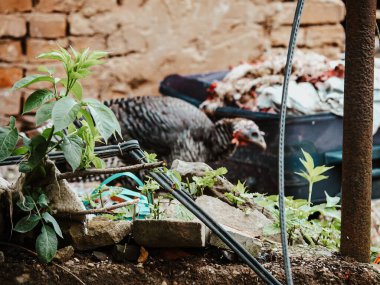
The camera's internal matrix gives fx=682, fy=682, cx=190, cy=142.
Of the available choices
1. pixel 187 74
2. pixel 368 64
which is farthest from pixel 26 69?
pixel 368 64

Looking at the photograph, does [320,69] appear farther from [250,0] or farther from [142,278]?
[142,278]

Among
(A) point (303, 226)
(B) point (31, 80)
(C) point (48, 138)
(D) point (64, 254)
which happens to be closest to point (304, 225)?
(A) point (303, 226)

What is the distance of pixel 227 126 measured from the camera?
3941mm

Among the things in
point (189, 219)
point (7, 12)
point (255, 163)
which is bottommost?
point (255, 163)

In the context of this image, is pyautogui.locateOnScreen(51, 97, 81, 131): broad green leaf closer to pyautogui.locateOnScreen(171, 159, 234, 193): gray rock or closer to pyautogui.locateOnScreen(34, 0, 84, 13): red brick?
pyautogui.locateOnScreen(171, 159, 234, 193): gray rock

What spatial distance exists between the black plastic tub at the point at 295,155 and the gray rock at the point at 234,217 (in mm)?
1243

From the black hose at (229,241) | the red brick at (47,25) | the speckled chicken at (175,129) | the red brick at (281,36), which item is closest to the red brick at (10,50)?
the red brick at (47,25)

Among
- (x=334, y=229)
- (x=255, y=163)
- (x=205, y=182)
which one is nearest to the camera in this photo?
(x=205, y=182)

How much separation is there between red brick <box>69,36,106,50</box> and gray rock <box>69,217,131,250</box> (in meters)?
3.18

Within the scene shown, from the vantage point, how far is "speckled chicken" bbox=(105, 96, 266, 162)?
391 cm

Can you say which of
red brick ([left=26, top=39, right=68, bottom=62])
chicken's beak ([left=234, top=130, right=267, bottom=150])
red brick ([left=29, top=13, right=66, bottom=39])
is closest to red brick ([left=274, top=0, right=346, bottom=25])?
red brick ([left=29, top=13, right=66, bottom=39])

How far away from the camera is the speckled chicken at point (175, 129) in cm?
391

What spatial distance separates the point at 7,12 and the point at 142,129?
1534 millimetres

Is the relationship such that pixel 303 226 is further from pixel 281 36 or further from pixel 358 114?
pixel 281 36
